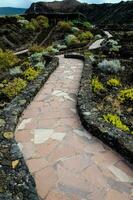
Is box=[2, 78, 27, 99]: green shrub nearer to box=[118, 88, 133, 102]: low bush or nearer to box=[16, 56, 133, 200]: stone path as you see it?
box=[16, 56, 133, 200]: stone path

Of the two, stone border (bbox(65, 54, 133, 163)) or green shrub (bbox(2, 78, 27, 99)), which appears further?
green shrub (bbox(2, 78, 27, 99))

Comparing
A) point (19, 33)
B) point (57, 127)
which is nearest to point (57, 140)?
point (57, 127)

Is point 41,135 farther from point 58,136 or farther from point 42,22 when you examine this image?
point 42,22

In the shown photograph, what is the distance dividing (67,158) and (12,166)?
1.22m

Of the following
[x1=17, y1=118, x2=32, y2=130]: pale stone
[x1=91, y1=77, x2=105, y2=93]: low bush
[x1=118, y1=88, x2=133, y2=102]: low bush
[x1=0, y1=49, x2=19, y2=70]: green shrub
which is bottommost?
[x1=0, y1=49, x2=19, y2=70]: green shrub

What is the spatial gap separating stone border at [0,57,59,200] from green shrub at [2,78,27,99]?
2.27 metres

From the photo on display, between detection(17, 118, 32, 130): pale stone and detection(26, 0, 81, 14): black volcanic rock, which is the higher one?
detection(17, 118, 32, 130): pale stone

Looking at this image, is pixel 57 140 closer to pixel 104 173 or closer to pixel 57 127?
pixel 57 127

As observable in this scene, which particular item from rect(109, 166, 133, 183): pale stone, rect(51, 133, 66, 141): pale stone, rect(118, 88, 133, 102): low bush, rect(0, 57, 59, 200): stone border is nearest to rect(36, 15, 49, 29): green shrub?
rect(118, 88, 133, 102): low bush

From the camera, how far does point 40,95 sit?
10055 millimetres

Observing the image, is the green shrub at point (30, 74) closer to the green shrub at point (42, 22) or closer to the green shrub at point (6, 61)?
the green shrub at point (6, 61)

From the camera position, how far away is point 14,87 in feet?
37.5

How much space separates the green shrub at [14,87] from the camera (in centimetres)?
1094

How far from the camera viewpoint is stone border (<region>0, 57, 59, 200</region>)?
474 cm
